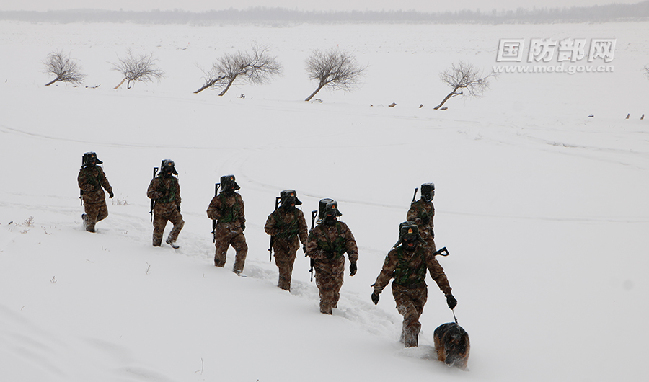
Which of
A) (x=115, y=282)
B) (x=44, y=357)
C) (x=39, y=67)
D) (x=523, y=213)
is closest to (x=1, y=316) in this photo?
(x=44, y=357)

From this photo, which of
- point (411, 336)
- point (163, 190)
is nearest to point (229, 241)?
point (163, 190)

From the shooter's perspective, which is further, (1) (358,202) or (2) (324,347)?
(1) (358,202)

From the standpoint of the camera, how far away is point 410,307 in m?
5.85

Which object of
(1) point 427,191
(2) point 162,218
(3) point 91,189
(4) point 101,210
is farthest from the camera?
(4) point 101,210

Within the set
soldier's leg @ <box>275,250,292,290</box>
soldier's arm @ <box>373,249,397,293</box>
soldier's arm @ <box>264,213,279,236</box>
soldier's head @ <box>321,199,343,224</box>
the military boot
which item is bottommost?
the military boot

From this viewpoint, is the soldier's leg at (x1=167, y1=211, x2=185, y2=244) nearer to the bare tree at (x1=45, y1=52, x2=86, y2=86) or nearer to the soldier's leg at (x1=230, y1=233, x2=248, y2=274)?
the soldier's leg at (x1=230, y1=233, x2=248, y2=274)

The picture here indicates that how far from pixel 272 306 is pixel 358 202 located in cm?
943

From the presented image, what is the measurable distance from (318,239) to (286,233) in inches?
40.2

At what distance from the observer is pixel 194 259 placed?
870 cm

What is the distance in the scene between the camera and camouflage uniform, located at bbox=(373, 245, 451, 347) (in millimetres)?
5805

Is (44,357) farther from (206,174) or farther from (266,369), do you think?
(206,174)

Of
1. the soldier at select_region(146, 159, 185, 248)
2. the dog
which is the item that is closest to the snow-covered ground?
the dog

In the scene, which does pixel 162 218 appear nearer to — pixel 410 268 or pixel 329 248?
pixel 329 248

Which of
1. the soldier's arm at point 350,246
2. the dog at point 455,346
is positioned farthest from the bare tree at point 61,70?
the dog at point 455,346
